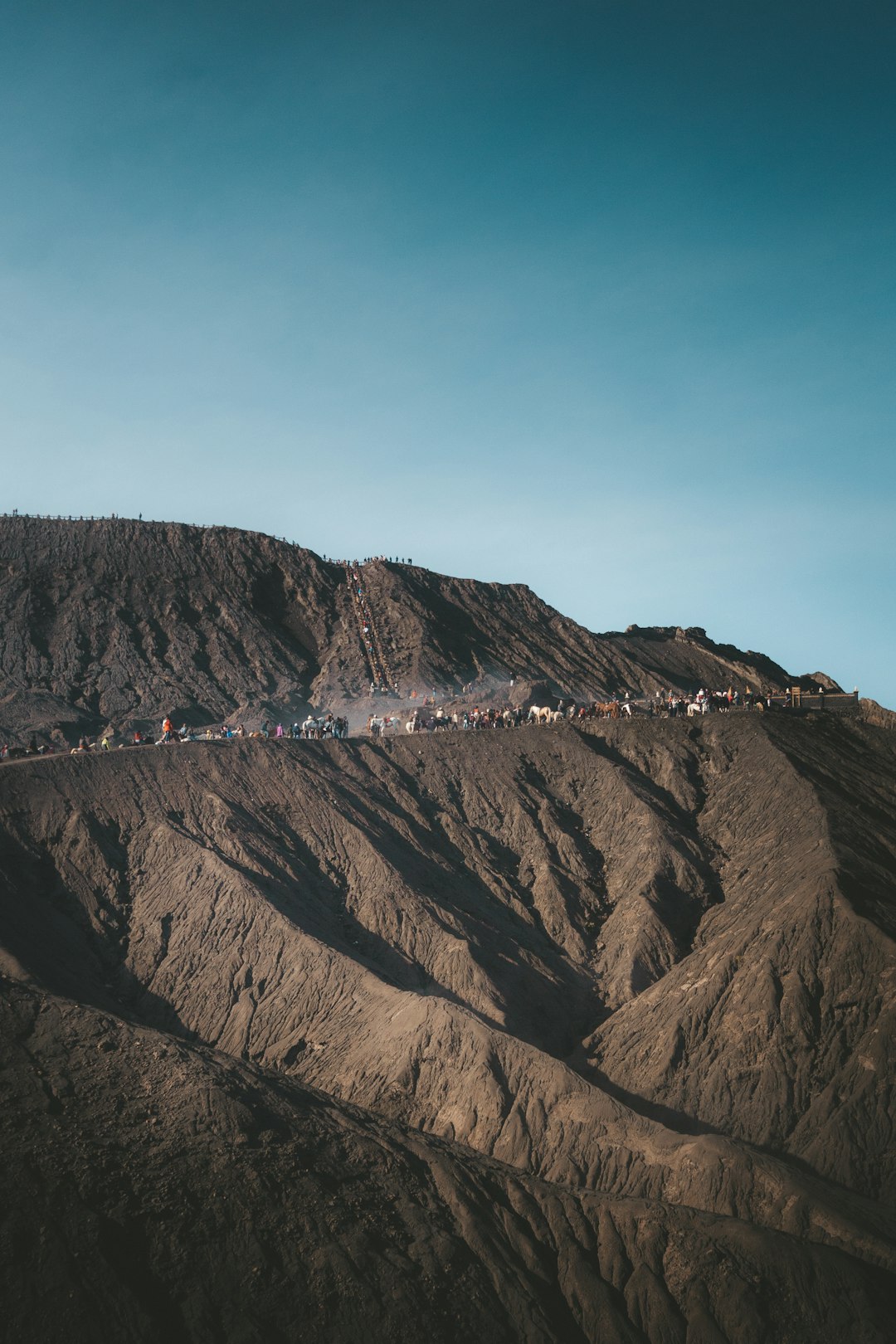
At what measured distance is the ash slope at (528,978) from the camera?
122 feet

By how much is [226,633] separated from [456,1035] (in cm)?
5943

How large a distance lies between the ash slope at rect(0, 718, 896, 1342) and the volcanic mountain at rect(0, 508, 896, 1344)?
5.4 inches

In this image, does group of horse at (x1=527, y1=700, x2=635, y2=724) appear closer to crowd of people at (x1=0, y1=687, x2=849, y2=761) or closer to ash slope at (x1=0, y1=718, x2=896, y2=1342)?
crowd of people at (x1=0, y1=687, x2=849, y2=761)

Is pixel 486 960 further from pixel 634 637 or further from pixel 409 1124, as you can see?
pixel 634 637

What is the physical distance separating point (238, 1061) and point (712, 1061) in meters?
18.5

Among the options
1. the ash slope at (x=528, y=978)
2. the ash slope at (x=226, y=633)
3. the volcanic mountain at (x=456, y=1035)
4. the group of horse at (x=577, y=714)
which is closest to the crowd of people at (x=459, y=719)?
the group of horse at (x=577, y=714)

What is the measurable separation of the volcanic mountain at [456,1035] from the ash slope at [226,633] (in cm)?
533

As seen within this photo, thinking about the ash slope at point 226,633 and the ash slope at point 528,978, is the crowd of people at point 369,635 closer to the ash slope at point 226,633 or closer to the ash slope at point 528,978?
the ash slope at point 226,633

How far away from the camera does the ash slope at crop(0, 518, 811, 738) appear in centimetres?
9356

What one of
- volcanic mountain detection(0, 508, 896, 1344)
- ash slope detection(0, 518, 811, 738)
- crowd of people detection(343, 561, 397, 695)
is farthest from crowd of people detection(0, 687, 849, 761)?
crowd of people detection(343, 561, 397, 695)

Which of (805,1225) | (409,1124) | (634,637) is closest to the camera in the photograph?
(805,1225)

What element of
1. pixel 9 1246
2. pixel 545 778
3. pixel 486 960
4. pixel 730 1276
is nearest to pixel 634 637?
pixel 545 778

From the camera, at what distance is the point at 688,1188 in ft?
138

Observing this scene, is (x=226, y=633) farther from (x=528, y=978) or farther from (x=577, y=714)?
(x=528, y=978)
